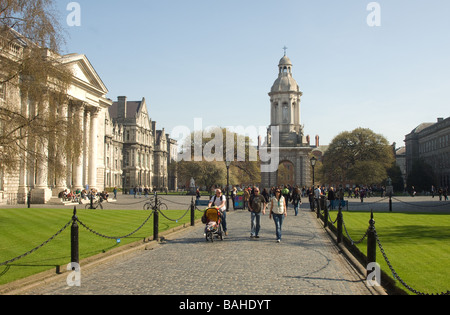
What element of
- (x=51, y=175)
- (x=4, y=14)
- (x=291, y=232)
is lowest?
(x=291, y=232)

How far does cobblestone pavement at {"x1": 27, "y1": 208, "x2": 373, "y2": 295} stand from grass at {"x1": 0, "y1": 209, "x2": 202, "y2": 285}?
1.10 m

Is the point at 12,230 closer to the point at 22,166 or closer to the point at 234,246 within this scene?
the point at 22,166

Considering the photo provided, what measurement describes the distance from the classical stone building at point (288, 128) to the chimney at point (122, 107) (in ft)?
103

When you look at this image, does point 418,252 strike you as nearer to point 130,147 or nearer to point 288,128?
A: point 288,128

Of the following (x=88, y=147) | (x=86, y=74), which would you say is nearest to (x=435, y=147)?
(x=86, y=74)

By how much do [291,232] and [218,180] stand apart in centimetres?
5902

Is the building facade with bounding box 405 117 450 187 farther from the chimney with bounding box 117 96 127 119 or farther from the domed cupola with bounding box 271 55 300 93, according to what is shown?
the chimney with bounding box 117 96 127 119

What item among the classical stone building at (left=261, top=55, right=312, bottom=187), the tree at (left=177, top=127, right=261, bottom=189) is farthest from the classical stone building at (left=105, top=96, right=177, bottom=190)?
the classical stone building at (left=261, top=55, right=312, bottom=187)

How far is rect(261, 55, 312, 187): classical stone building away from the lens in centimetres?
8350

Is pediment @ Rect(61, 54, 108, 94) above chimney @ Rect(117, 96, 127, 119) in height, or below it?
below

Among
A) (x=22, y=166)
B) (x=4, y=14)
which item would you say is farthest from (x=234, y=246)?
(x=4, y=14)

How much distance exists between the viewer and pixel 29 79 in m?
18.0

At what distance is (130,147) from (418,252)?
3481 inches

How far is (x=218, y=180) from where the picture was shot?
77875 mm
